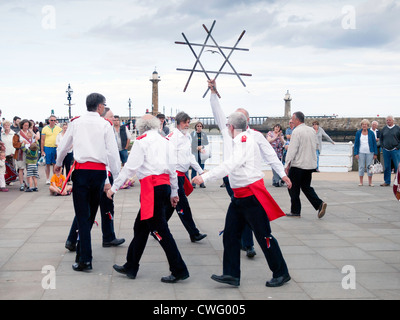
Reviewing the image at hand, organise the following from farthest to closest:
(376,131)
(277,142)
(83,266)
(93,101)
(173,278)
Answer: (376,131)
(277,142)
(93,101)
(83,266)
(173,278)

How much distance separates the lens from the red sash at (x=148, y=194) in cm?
521

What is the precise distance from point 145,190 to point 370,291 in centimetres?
229

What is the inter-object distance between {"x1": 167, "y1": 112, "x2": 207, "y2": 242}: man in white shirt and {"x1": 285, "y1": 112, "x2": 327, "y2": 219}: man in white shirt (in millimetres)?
2128

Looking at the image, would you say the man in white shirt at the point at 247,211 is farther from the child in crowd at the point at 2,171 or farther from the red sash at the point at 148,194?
the child in crowd at the point at 2,171

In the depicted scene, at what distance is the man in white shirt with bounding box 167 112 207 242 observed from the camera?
7.10 meters

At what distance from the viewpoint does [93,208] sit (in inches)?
230

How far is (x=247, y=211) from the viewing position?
5133 millimetres

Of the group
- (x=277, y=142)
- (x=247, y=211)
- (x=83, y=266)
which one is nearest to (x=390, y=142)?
(x=277, y=142)

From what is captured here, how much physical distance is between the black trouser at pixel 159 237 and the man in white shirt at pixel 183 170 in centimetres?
129

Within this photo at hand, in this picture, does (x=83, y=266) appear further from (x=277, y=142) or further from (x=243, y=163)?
(x=277, y=142)

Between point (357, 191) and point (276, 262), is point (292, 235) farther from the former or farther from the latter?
point (357, 191)

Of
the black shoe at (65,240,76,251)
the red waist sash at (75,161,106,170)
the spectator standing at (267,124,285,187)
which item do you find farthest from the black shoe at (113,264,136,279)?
the spectator standing at (267,124,285,187)

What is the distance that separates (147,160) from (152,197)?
384mm

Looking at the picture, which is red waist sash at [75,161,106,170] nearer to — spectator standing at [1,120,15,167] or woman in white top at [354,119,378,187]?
spectator standing at [1,120,15,167]
